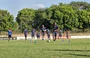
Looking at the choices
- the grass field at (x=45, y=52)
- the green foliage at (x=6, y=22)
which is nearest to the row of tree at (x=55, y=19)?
the green foliage at (x=6, y=22)

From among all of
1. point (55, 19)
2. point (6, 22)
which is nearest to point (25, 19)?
point (6, 22)

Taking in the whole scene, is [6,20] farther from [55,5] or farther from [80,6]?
[80,6]

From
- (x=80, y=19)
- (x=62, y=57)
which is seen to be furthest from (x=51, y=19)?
(x=62, y=57)

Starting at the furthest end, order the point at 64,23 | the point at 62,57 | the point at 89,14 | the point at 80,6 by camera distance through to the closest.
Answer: the point at 80,6
the point at 89,14
the point at 64,23
the point at 62,57

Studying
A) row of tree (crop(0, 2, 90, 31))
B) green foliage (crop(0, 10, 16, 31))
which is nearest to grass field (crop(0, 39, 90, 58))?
row of tree (crop(0, 2, 90, 31))

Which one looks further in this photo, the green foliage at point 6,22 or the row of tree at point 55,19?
the green foliage at point 6,22

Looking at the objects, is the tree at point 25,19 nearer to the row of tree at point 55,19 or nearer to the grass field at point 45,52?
the row of tree at point 55,19

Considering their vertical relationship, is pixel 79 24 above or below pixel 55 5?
below

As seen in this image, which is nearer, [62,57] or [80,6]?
[62,57]

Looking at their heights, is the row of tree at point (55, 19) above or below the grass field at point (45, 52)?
above

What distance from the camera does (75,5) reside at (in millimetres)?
140250

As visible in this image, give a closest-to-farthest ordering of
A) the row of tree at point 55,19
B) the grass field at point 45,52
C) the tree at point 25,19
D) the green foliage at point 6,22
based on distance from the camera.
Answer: the grass field at point 45,52, the row of tree at point 55,19, the green foliage at point 6,22, the tree at point 25,19

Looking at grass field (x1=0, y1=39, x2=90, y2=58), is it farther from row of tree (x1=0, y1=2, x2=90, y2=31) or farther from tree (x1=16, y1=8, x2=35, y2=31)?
tree (x1=16, y1=8, x2=35, y2=31)

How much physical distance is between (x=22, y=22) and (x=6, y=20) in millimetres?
8179
